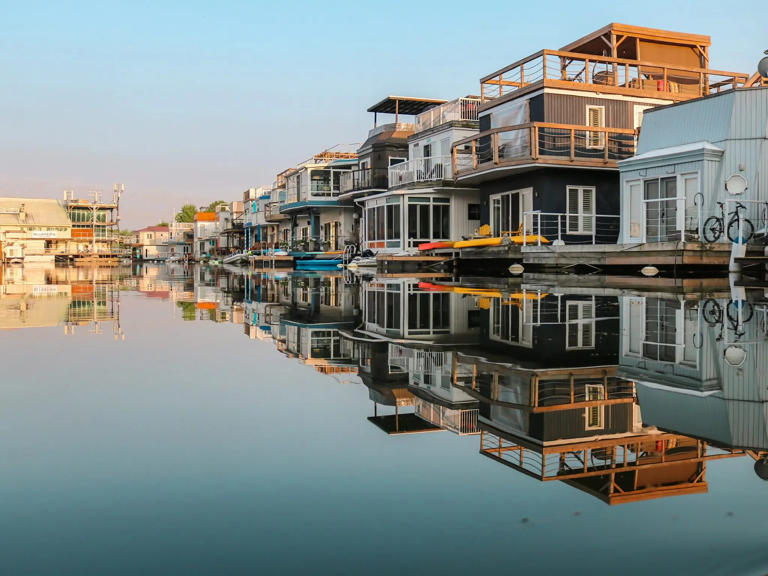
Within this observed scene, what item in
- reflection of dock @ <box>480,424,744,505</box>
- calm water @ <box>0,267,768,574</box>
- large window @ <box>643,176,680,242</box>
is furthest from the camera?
large window @ <box>643,176,680,242</box>

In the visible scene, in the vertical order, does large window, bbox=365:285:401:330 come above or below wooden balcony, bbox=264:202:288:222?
below

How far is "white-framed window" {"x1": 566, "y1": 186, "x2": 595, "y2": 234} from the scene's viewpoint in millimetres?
26922

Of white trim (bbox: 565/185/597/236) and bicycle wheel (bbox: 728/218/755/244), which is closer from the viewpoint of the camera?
bicycle wheel (bbox: 728/218/755/244)

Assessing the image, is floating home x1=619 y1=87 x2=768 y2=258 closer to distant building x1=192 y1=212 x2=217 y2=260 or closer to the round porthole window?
the round porthole window

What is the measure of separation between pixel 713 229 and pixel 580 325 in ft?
41.2

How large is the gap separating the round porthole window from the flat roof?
24859mm

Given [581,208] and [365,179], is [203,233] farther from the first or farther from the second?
[581,208]

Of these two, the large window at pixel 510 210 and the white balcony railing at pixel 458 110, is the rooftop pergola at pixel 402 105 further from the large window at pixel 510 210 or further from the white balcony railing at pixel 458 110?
the large window at pixel 510 210

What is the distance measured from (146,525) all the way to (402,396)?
231 cm

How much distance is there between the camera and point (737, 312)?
9.95 meters

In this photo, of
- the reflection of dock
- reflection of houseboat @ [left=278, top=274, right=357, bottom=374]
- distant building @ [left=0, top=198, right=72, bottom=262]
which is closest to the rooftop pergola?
reflection of houseboat @ [left=278, top=274, right=357, bottom=374]

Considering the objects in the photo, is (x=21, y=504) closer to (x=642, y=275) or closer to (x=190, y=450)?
(x=190, y=450)

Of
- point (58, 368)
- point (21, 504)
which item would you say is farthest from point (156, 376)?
point (21, 504)

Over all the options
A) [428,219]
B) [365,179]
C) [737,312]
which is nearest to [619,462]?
[737,312]
